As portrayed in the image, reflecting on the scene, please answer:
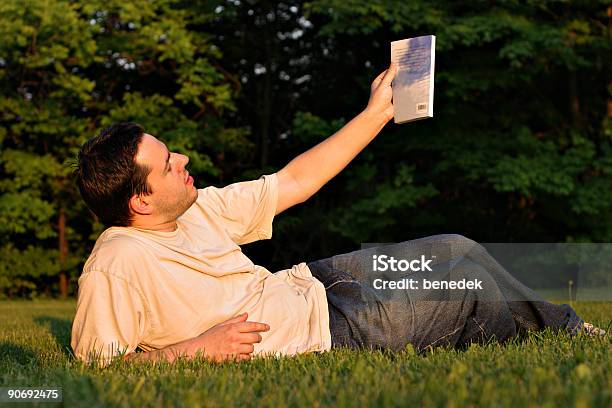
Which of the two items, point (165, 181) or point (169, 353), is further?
point (165, 181)

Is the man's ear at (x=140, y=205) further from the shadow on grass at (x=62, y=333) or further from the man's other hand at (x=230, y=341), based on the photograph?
the shadow on grass at (x=62, y=333)

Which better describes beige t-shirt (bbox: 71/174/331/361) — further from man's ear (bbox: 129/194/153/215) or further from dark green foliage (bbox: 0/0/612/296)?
dark green foliage (bbox: 0/0/612/296)

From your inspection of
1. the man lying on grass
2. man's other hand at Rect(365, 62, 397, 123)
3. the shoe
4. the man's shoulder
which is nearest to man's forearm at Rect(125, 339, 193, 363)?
the man lying on grass

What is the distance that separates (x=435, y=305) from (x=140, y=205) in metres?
1.44

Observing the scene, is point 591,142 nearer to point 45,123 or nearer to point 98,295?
point 45,123

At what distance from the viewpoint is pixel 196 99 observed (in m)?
17.3

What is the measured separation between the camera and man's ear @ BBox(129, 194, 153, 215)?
3518 mm

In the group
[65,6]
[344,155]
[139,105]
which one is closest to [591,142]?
[139,105]

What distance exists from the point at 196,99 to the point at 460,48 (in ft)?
19.4

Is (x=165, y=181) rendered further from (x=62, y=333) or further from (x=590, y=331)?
(x=62, y=333)

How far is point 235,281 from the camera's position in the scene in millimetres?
3672

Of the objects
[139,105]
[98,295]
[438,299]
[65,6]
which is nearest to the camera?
[98,295]

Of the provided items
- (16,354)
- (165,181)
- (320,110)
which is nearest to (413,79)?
(165,181)

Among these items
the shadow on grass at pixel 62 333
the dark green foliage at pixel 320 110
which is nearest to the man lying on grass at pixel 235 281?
the shadow on grass at pixel 62 333
